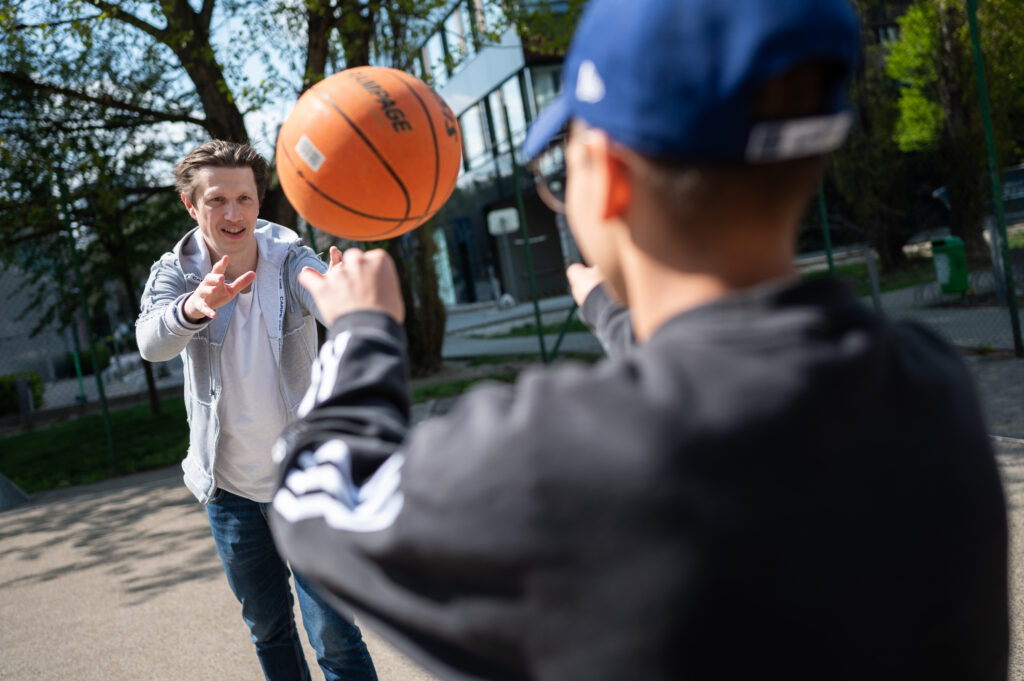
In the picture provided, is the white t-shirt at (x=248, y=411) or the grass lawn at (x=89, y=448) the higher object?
the white t-shirt at (x=248, y=411)

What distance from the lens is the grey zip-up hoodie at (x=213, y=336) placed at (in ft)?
10.0

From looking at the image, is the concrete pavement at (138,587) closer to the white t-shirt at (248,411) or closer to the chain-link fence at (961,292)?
the white t-shirt at (248,411)

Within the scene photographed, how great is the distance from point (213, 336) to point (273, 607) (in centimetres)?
99

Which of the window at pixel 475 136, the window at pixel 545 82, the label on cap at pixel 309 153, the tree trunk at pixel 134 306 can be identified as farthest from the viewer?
the window at pixel 475 136

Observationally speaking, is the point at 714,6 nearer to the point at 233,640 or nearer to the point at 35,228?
the point at 233,640

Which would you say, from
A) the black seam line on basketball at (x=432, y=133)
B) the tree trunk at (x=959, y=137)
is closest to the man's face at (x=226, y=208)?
the black seam line on basketball at (x=432, y=133)

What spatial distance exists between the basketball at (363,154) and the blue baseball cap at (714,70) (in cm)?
207

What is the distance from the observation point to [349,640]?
118 inches

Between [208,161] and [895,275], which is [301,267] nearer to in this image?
[208,161]

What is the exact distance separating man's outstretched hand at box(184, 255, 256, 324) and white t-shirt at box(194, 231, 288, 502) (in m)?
0.41

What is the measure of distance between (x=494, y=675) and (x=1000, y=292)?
991 cm

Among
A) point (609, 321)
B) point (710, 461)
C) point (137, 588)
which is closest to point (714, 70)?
point (710, 461)

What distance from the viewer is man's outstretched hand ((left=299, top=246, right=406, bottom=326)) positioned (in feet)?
4.47

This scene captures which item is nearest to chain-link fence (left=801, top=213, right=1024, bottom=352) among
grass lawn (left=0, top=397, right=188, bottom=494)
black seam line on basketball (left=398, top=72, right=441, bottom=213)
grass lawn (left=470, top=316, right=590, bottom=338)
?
→ grass lawn (left=470, top=316, right=590, bottom=338)
